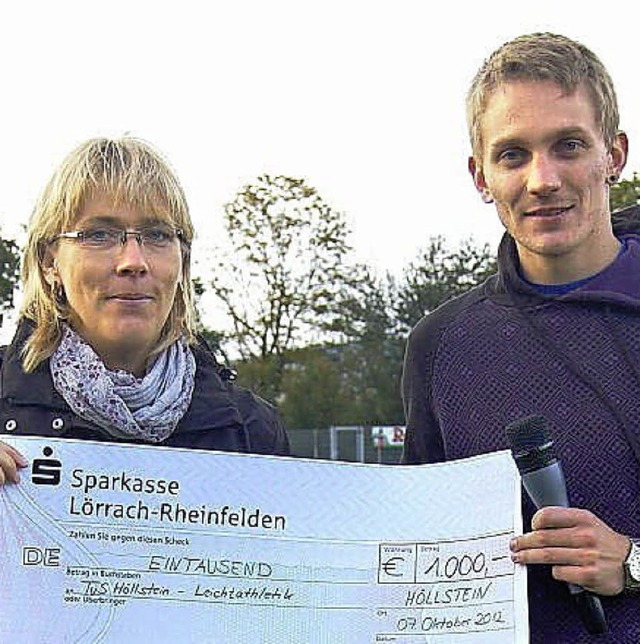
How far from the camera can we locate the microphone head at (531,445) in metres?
2.80

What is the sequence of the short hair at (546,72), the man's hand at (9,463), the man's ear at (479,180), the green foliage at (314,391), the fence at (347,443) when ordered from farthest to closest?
the green foliage at (314,391), the fence at (347,443), the man's ear at (479,180), the short hair at (546,72), the man's hand at (9,463)

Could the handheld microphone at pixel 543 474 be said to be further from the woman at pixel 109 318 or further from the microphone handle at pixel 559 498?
the woman at pixel 109 318

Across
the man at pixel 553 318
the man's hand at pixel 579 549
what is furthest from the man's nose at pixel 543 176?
the man's hand at pixel 579 549

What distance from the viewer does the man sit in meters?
3.04

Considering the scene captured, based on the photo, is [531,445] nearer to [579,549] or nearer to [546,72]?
[579,549]

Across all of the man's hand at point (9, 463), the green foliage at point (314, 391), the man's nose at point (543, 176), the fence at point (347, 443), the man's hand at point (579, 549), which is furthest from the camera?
the green foliage at point (314, 391)

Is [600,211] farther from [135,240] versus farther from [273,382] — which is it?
[273,382]

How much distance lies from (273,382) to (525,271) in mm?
37899

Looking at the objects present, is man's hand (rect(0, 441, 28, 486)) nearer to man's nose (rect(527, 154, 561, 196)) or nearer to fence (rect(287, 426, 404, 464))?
man's nose (rect(527, 154, 561, 196))

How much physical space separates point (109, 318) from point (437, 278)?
41877 mm

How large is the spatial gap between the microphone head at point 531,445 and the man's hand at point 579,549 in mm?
108

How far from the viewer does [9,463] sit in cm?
298

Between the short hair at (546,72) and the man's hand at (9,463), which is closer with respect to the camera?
the man's hand at (9,463)

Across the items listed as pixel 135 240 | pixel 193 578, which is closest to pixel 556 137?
pixel 135 240
